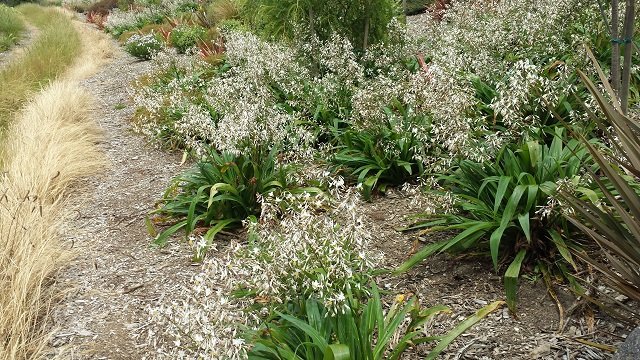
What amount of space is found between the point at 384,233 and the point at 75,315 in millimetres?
2209

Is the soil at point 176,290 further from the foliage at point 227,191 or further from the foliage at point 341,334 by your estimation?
the foliage at point 227,191

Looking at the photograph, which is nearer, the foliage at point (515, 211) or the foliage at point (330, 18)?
the foliage at point (515, 211)

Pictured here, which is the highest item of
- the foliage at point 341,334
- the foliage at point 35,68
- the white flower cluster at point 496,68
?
the white flower cluster at point 496,68

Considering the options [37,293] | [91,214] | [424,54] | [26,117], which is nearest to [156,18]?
[26,117]

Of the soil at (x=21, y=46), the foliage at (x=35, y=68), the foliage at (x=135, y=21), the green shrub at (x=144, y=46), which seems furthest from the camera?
the foliage at (x=135, y=21)

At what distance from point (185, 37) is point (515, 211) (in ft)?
44.3

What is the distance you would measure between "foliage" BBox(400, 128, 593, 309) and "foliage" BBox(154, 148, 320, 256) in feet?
4.58

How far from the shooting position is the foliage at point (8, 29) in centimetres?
2002

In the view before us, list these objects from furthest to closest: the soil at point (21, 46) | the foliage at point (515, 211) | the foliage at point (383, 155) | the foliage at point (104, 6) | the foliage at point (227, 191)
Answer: the foliage at point (104, 6), the soil at point (21, 46), the foliage at point (383, 155), the foliage at point (227, 191), the foliage at point (515, 211)

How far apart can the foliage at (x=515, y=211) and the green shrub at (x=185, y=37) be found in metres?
12.5

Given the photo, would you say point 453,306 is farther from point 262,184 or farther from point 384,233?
point 262,184

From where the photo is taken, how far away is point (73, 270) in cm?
406

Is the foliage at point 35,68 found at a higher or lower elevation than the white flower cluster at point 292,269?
lower

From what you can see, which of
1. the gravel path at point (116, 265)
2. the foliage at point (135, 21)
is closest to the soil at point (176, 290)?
the gravel path at point (116, 265)
